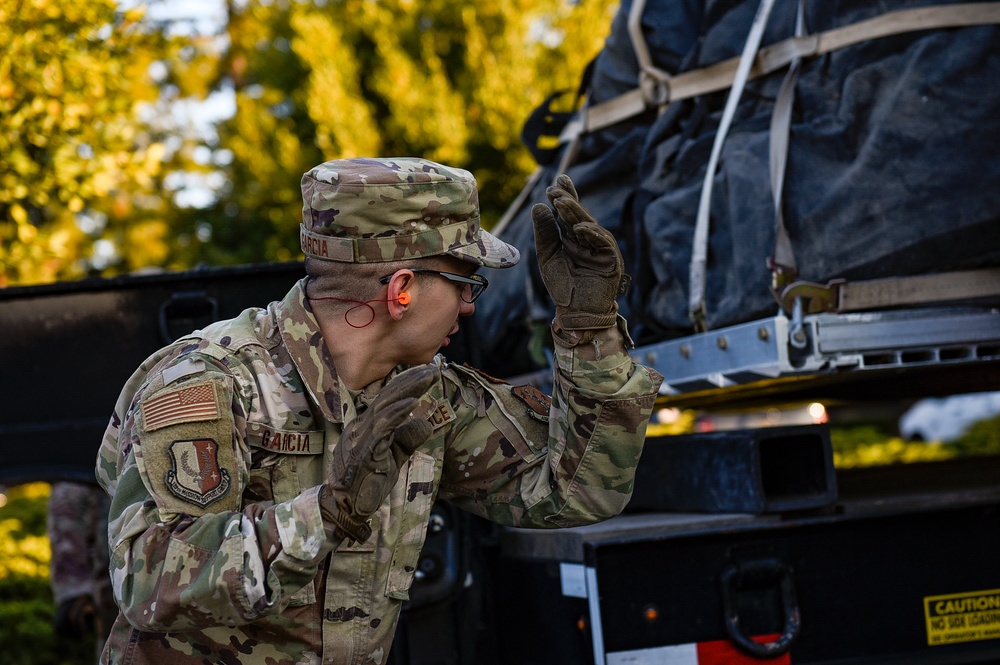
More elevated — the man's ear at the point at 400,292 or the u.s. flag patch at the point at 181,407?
the man's ear at the point at 400,292

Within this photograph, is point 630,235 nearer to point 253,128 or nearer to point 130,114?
point 130,114

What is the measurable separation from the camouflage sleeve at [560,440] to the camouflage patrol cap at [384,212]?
0.34 meters

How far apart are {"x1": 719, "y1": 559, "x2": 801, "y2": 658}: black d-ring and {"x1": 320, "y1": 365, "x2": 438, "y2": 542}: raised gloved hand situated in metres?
0.97

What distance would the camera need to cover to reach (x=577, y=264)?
2361 millimetres

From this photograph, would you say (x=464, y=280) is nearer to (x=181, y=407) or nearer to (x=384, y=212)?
(x=384, y=212)

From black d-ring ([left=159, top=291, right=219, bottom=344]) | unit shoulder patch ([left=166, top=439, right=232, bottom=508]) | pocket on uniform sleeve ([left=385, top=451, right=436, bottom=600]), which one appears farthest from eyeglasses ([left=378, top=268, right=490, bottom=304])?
black d-ring ([left=159, top=291, right=219, bottom=344])

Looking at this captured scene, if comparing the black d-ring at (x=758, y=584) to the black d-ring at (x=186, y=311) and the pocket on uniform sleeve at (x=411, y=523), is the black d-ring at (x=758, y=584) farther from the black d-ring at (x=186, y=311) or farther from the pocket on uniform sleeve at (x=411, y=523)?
the black d-ring at (x=186, y=311)

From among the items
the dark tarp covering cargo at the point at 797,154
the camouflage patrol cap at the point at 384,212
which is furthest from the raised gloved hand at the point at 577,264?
the dark tarp covering cargo at the point at 797,154

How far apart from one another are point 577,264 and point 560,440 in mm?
401

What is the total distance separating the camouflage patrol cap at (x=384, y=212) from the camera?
2.35 meters

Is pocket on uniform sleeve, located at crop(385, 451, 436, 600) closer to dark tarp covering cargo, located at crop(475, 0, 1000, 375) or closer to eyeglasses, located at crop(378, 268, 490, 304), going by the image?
eyeglasses, located at crop(378, 268, 490, 304)

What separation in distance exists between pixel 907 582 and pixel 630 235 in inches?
46.9

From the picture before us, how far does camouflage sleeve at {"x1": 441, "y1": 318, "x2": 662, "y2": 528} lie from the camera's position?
2.41 m

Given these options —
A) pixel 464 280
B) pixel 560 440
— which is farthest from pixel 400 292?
pixel 560 440
